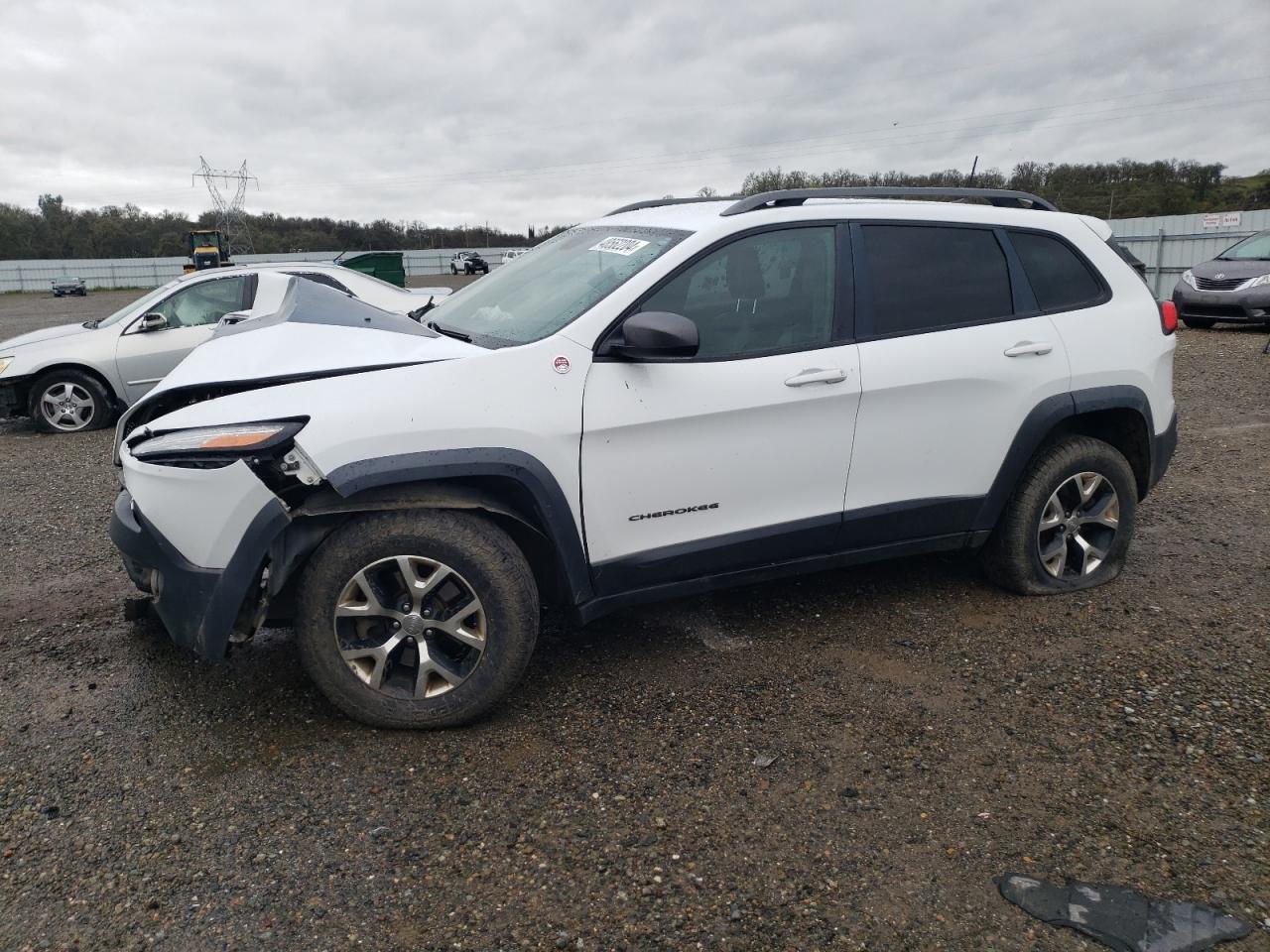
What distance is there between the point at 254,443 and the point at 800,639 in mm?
2306

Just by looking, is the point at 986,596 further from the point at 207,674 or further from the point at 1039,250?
the point at 207,674

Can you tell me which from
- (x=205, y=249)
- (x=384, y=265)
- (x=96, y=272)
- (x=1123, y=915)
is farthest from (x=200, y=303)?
(x=96, y=272)

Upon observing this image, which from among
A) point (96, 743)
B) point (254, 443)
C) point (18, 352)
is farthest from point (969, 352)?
point (18, 352)

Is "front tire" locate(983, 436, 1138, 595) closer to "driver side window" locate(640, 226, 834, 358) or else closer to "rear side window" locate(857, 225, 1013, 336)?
"rear side window" locate(857, 225, 1013, 336)

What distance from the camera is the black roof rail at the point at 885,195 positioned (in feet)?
12.1

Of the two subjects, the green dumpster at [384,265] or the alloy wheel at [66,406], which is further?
the green dumpster at [384,265]

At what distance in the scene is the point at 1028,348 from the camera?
13.0ft

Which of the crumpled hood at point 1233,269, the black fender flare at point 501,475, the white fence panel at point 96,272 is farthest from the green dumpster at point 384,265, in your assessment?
the white fence panel at point 96,272

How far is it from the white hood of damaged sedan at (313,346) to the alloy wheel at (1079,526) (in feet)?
8.92

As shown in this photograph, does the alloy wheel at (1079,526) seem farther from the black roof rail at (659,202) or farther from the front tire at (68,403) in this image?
the front tire at (68,403)

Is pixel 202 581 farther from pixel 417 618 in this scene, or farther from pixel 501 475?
pixel 501 475

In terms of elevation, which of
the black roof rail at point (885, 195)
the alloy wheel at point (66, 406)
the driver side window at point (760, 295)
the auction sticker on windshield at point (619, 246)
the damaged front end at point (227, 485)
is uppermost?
the black roof rail at point (885, 195)

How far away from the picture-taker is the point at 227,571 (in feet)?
9.84

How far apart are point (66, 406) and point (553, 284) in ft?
24.2
